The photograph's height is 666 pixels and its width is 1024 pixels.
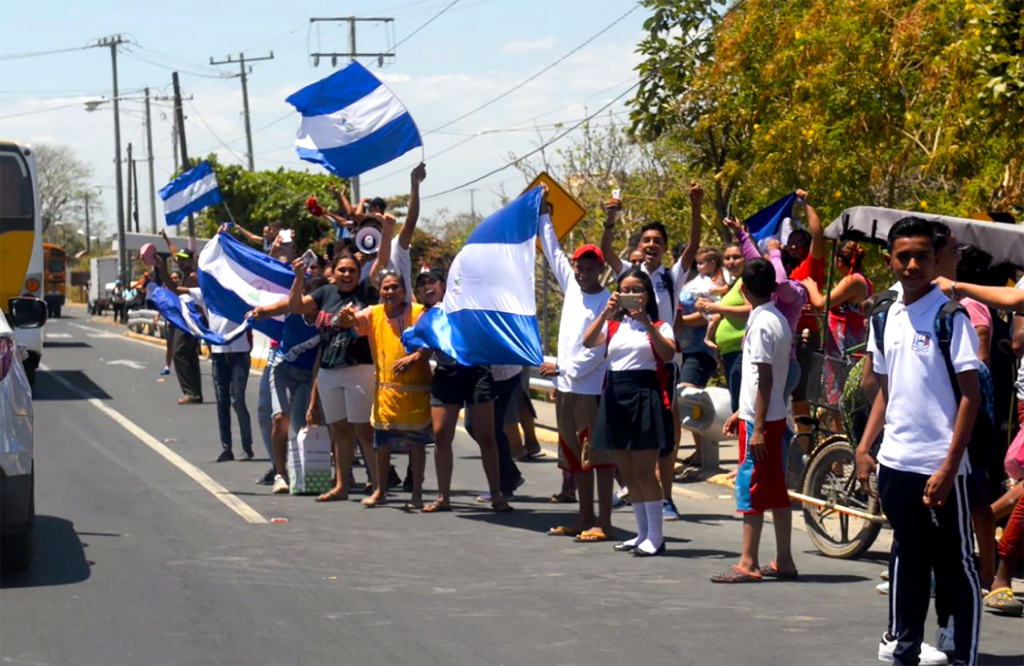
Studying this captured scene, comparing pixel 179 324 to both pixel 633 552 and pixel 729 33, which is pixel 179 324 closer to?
pixel 633 552

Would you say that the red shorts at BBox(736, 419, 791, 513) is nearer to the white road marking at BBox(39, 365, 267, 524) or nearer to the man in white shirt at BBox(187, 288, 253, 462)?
the white road marking at BBox(39, 365, 267, 524)

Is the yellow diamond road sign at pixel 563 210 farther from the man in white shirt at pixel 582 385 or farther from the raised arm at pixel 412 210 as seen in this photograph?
the man in white shirt at pixel 582 385

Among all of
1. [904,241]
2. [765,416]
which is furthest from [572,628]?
[904,241]

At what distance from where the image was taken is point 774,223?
43.8ft

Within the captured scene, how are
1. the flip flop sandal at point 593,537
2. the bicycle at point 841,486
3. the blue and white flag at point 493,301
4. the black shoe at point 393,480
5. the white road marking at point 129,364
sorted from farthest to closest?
the white road marking at point 129,364 → the black shoe at point 393,480 → the blue and white flag at point 493,301 → the flip flop sandal at point 593,537 → the bicycle at point 841,486

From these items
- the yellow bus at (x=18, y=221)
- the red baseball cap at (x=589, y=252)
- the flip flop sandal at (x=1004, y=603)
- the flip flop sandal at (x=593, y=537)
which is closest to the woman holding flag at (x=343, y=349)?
the flip flop sandal at (x=593, y=537)

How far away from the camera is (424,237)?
42969mm

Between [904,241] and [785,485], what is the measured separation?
9.14 ft

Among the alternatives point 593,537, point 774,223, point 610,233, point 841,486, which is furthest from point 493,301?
point 774,223

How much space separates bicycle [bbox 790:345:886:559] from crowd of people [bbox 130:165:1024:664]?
0.23ft

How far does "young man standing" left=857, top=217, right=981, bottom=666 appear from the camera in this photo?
6109 mm

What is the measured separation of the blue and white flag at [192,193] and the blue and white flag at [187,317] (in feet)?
23.6

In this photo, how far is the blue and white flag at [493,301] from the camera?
10820 millimetres

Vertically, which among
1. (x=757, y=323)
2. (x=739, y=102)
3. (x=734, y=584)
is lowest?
(x=734, y=584)
